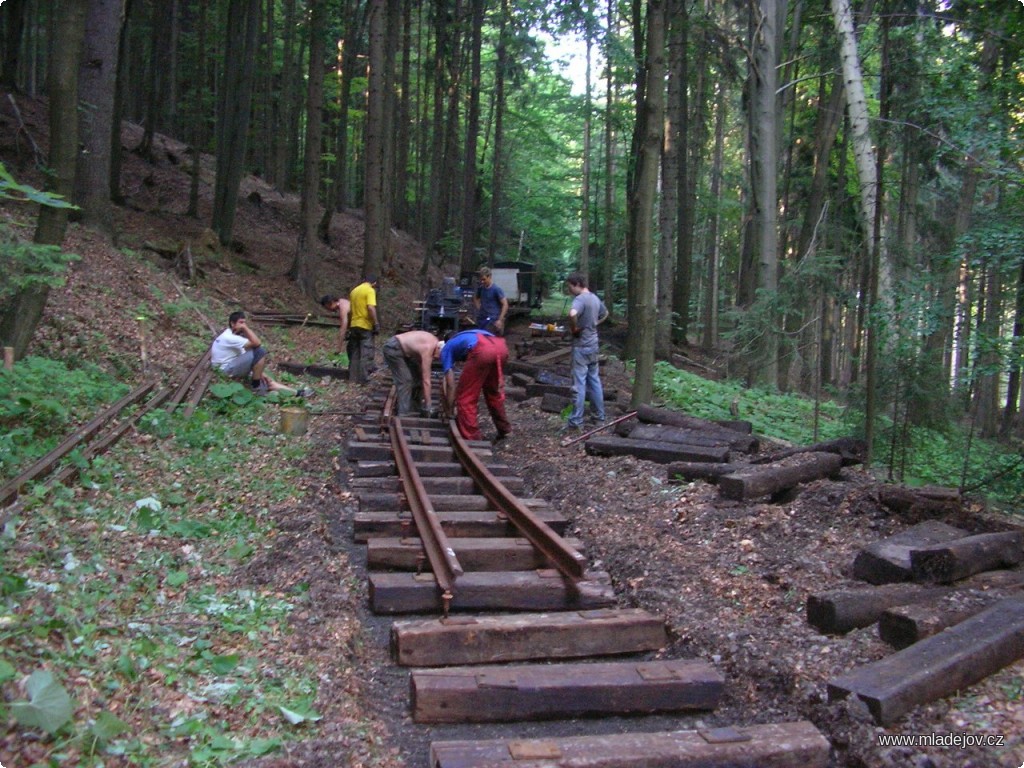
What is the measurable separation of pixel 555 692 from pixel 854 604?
6.20 ft

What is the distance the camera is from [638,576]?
6.23 metres

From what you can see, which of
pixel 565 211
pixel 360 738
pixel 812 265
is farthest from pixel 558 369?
pixel 565 211

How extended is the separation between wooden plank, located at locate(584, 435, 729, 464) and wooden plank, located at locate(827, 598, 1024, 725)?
451 cm

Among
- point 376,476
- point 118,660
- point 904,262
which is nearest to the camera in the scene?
point 118,660

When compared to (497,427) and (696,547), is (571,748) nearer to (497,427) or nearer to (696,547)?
(696,547)

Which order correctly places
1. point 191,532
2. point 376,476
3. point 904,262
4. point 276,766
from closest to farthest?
1. point 276,766
2. point 191,532
3. point 376,476
4. point 904,262

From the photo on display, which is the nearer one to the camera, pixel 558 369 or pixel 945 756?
pixel 945 756

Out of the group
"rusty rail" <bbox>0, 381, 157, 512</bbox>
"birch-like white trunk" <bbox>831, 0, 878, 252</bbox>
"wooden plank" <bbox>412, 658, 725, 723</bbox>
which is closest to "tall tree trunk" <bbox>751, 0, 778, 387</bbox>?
"birch-like white trunk" <bbox>831, 0, 878, 252</bbox>

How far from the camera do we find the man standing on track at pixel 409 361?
1145cm

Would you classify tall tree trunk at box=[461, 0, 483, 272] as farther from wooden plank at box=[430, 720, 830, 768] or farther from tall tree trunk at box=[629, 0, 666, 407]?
wooden plank at box=[430, 720, 830, 768]

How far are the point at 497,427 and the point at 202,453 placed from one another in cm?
375

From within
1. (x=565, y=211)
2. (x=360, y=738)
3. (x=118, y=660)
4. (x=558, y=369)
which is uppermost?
(x=565, y=211)

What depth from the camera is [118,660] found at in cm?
399

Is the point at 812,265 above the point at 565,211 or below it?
below
